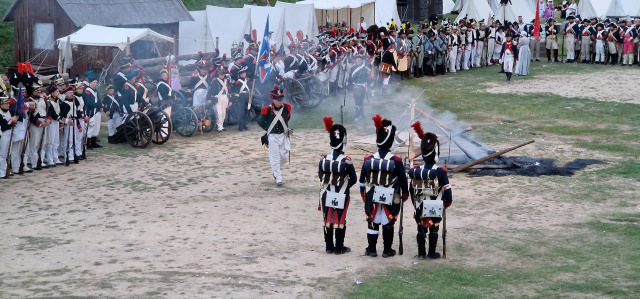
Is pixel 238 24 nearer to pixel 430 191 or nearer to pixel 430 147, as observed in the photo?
pixel 430 147

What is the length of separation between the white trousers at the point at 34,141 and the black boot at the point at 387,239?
24.8 ft

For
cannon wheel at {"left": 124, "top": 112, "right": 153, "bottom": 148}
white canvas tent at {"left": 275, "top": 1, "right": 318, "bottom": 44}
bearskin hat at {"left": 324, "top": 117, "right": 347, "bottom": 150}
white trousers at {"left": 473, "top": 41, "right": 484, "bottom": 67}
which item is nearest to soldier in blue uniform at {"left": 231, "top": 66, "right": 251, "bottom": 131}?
cannon wheel at {"left": 124, "top": 112, "right": 153, "bottom": 148}

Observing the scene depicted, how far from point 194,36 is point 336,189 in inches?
792

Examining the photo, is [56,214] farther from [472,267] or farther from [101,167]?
[472,267]

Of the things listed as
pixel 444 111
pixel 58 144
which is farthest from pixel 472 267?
pixel 444 111

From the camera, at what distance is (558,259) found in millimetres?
9102

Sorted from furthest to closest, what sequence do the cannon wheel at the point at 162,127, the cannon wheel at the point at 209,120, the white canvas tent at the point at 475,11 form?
the white canvas tent at the point at 475,11 → the cannon wheel at the point at 209,120 → the cannon wheel at the point at 162,127

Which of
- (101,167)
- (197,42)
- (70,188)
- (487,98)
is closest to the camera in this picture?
(70,188)

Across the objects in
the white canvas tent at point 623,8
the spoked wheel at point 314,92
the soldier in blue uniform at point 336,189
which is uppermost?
the white canvas tent at point 623,8

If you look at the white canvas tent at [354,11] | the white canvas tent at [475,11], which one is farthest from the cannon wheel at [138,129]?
the white canvas tent at [475,11]

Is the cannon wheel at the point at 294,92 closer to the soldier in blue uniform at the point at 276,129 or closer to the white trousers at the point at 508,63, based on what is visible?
the soldier in blue uniform at the point at 276,129

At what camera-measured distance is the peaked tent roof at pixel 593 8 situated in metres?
39.6

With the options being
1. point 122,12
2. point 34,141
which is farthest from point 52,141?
point 122,12

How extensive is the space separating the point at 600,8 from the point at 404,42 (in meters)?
18.6
